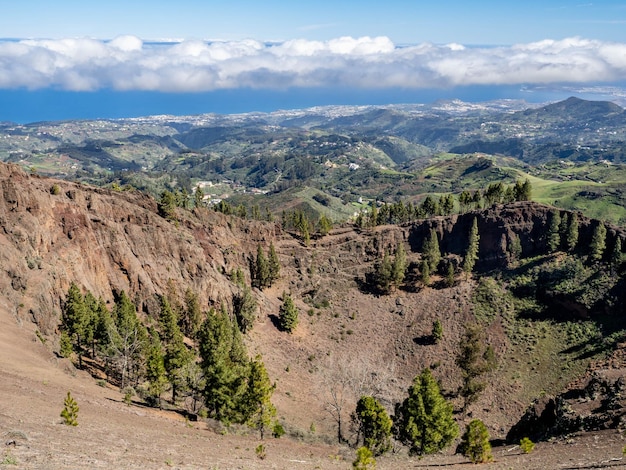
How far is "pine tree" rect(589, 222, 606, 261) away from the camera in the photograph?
307 ft

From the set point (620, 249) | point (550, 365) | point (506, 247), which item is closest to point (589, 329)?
point (550, 365)

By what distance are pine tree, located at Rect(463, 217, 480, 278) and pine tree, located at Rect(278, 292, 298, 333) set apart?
44.3 metres

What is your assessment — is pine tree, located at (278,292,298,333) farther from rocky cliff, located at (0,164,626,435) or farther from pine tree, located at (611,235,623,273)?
pine tree, located at (611,235,623,273)

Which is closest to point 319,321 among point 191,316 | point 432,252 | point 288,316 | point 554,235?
point 288,316

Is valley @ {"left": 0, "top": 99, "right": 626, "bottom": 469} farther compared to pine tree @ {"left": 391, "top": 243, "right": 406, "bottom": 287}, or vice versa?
pine tree @ {"left": 391, "top": 243, "right": 406, "bottom": 287}

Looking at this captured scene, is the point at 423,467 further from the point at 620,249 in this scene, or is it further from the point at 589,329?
the point at 620,249

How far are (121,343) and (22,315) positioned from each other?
12938 millimetres

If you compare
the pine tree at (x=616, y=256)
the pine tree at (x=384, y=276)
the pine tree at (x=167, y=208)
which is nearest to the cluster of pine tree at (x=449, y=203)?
the pine tree at (x=384, y=276)

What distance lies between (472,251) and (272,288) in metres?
50.9

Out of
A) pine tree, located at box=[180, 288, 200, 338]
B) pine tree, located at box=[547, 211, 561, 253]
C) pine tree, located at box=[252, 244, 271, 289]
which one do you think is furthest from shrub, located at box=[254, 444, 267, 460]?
pine tree, located at box=[547, 211, 561, 253]

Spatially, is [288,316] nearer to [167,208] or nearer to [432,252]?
[167,208]

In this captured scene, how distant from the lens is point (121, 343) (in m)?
61.3

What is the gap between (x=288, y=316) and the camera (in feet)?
296

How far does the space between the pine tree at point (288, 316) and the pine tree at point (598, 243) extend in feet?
216
